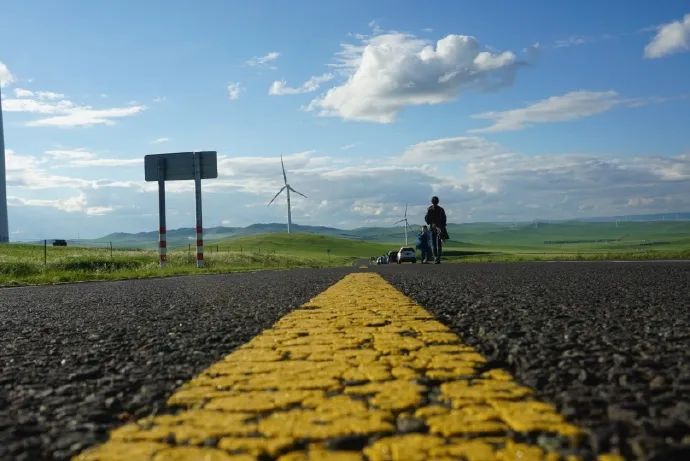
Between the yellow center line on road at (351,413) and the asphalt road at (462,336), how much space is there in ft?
0.40

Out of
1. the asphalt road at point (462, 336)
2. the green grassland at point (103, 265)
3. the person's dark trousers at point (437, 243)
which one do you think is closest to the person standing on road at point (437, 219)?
the person's dark trousers at point (437, 243)

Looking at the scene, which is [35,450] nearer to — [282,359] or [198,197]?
[282,359]

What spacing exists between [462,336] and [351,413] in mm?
1762

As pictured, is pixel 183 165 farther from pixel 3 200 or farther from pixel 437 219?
pixel 3 200

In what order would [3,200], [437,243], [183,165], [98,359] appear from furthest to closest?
1. [3,200]
2. [183,165]
3. [437,243]
4. [98,359]

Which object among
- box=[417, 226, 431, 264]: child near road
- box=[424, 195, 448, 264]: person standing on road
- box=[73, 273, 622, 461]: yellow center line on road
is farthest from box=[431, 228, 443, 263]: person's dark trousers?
box=[73, 273, 622, 461]: yellow center line on road

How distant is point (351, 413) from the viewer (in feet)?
5.93

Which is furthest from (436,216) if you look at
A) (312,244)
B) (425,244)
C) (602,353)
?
(312,244)

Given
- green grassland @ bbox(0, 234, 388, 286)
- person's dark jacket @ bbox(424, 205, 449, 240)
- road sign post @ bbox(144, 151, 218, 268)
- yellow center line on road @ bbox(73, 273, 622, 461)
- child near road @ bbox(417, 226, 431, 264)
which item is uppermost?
road sign post @ bbox(144, 151, 218, 268)

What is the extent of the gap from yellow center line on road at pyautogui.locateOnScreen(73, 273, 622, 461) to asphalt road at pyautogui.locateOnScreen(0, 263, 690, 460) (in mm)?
121

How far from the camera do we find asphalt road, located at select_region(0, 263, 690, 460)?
1.77m

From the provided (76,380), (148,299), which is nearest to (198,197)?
(148,299)

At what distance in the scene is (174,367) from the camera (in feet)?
9.20

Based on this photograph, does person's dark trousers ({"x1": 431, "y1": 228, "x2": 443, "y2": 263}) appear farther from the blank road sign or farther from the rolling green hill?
the rolling green hill
